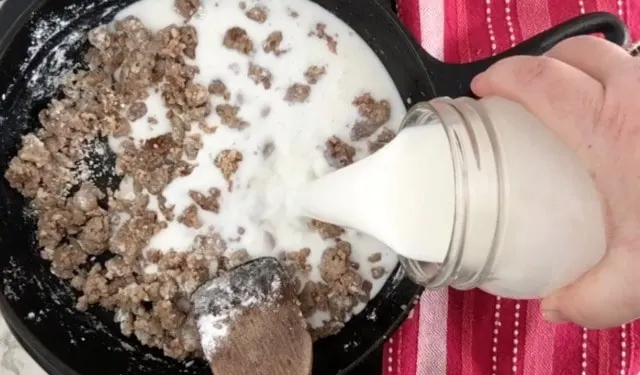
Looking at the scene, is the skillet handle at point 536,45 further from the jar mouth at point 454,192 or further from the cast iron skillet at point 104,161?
the jar mouth at point 454,192

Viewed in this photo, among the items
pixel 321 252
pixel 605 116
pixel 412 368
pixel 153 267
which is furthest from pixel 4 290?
pixel 605 116

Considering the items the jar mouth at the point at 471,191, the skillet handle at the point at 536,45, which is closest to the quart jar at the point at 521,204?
the jar mouth at the point at 471,191

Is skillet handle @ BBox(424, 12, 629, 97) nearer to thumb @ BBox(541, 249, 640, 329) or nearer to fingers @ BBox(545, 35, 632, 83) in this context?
fingers @ BBox(545, 35, 632, 83)

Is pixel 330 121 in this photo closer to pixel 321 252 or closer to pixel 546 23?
pixel 321 252

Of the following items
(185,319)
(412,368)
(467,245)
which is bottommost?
(412,368)

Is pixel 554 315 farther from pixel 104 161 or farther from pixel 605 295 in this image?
pixel 104 161

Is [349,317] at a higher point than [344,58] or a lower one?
lower
